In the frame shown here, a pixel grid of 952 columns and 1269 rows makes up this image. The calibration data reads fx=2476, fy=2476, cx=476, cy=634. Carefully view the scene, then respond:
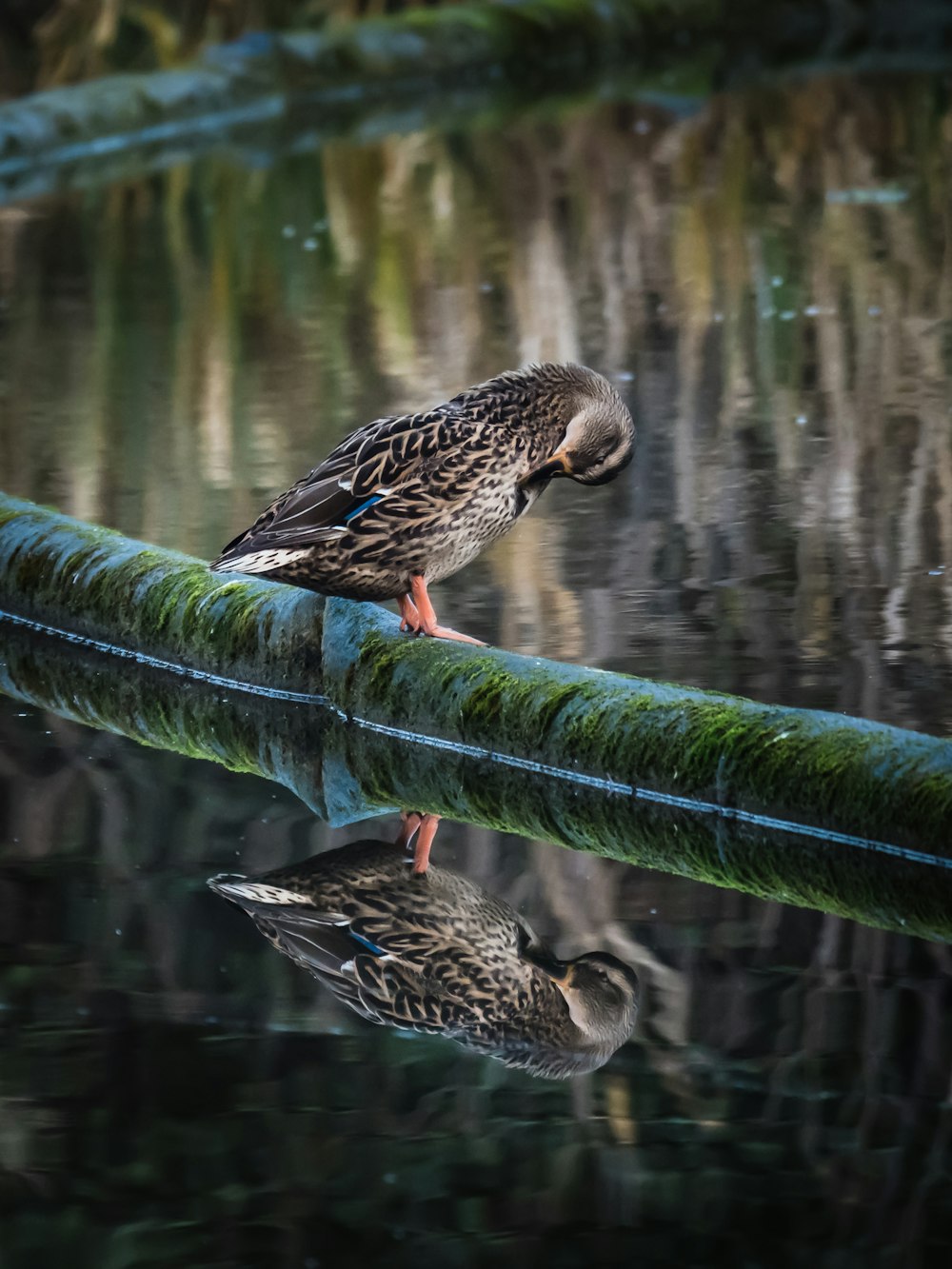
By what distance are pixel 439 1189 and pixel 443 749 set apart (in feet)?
8.15

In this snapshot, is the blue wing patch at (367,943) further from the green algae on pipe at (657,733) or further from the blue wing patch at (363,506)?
the blue wing patch at (363,506)

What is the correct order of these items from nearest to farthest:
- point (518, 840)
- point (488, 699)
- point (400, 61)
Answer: point (518, 840)
point (488, 699)
point (400, 61)

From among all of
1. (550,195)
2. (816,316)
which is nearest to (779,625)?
(816,316)

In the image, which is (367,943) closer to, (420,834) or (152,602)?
Answer: (420,834)

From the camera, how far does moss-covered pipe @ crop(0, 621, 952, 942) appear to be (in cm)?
541

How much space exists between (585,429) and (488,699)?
81cm

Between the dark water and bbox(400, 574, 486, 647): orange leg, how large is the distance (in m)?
0.63

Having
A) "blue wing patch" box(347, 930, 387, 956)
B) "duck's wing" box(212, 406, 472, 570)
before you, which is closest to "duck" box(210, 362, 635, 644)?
"duck's wing" box(212, 406, 472, 570)

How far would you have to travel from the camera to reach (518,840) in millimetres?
5934

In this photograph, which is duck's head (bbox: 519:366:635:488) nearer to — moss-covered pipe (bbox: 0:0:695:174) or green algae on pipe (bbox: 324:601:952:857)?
green algae on pipe (bbox: 324:601:952:857)

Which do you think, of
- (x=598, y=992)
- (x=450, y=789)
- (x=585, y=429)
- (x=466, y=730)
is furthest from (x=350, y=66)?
(x=598, y=992)

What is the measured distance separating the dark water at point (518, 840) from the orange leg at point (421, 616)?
0.63 meters

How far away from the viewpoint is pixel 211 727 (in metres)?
7.06

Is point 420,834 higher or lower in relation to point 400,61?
lower
